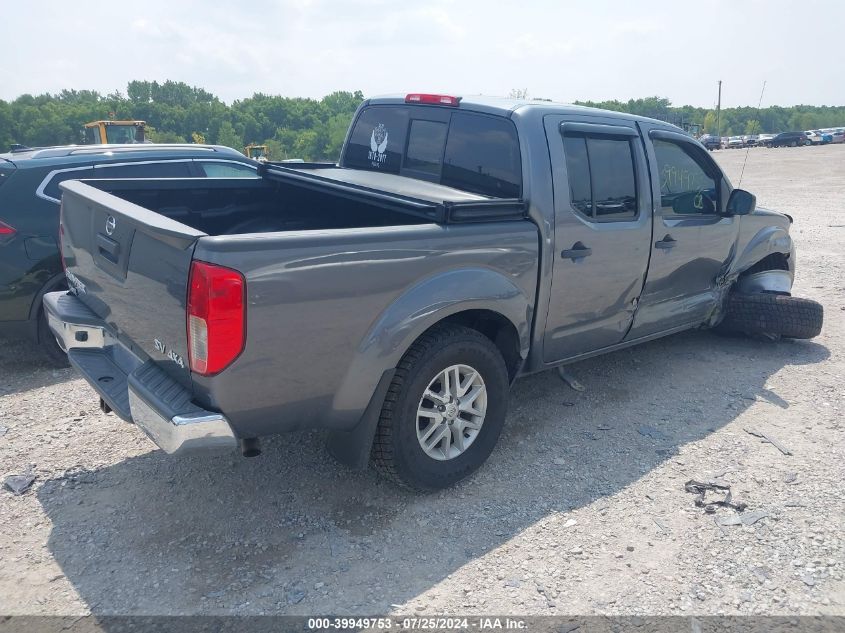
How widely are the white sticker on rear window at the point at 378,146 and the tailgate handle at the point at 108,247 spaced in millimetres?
2132

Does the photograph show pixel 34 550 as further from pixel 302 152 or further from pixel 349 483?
pixel 302 152

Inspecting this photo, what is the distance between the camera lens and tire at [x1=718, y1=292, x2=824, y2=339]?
574 centimetres

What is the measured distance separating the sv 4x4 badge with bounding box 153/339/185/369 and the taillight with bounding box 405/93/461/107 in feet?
7.84

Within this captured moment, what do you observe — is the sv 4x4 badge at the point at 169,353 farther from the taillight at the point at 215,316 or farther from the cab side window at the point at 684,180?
the cab side window at the point at 684,180

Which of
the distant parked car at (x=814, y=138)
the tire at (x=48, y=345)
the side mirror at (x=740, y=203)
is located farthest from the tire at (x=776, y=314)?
the distant parked car at (x=814, y=138)

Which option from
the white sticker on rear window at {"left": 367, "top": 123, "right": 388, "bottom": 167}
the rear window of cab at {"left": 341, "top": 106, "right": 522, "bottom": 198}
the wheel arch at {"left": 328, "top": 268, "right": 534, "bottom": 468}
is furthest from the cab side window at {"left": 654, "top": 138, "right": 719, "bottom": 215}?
the white sticker on rear window at {"left": 367, "top": 123, "right": 388, "bottom": 167}

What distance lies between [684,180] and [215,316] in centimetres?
373

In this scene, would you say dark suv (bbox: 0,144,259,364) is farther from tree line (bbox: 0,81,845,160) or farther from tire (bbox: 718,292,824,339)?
tree line (bbox: 0,81,845,160)

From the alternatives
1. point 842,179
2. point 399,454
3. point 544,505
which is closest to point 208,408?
point 399,454

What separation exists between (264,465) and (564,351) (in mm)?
1978

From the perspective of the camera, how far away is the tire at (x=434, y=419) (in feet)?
10.8

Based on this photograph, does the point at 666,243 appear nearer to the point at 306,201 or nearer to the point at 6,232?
the point at 306,201

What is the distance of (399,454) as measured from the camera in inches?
132

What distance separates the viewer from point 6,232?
5059 millimetres
